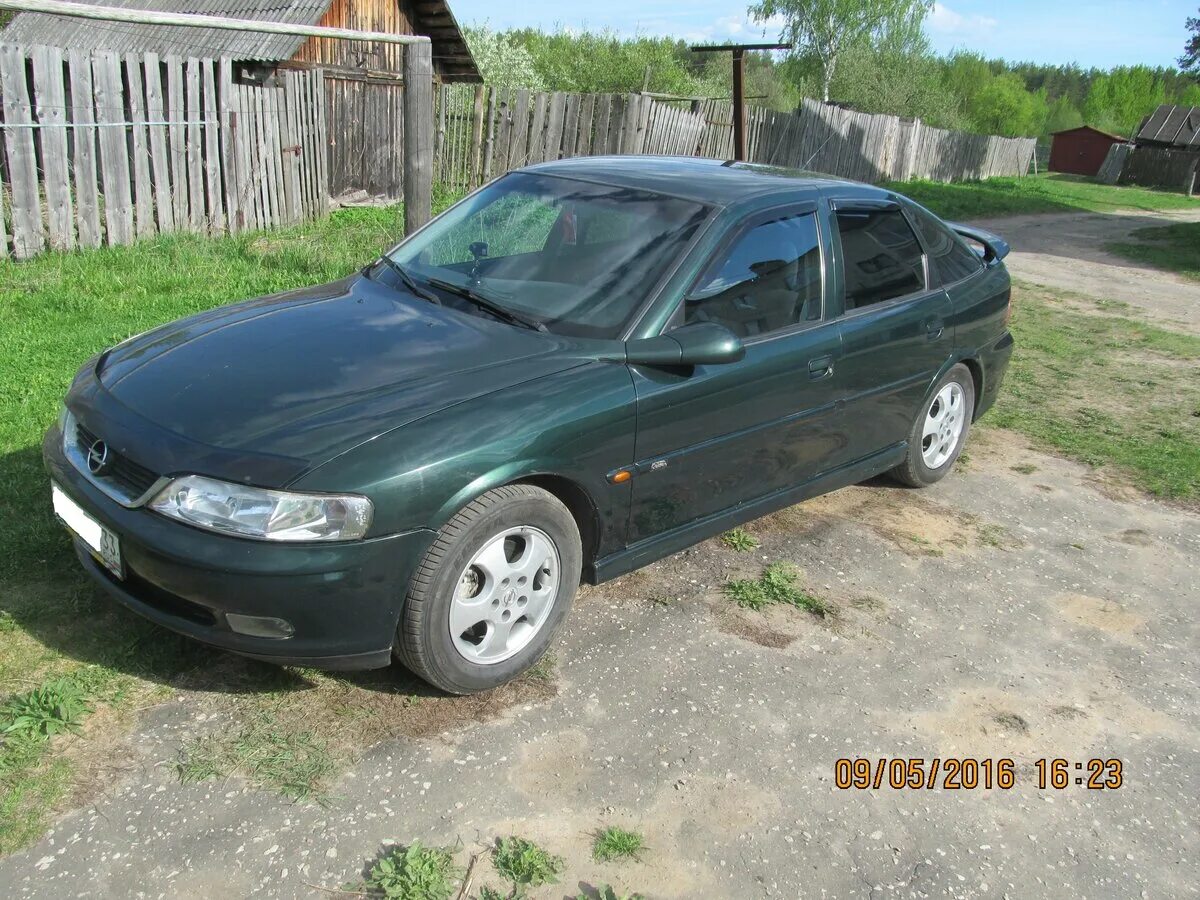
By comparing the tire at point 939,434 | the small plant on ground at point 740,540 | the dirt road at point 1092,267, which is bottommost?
the small plant on ground at point 740,540

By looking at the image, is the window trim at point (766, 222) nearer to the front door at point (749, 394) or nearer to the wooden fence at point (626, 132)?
the front door at point (749, 394)

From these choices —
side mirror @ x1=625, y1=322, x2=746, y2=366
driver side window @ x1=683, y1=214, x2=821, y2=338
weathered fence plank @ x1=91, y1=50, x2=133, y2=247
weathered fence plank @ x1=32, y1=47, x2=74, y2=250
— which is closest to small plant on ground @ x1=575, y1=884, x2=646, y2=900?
side mirror @ x1=625, y1=322, x2=746, y2=366

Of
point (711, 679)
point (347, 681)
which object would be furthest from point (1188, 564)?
point (347, 681)

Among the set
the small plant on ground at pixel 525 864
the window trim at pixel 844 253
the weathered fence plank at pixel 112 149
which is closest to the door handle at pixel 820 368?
the window trim at pixel 844 253

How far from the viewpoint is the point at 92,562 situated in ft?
11.0

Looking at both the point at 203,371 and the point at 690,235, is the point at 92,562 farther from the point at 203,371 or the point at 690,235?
the point at 690,235

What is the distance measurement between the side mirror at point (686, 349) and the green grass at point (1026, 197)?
48.9 ft

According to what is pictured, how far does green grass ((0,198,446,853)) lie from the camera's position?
9.78 feet

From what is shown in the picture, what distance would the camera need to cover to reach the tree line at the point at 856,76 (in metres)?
42.7

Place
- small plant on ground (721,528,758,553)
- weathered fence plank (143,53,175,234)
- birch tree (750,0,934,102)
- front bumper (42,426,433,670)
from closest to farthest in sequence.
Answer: front bumper (42,426,433,670) → small plant on ground (721,528,758,553) → weathered fence plank (143,53,175,234) → birch tree (750,0,934,102)

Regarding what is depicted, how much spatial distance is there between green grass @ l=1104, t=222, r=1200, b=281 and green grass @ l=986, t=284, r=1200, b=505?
207 inches

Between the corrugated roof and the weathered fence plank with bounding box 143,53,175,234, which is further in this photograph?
the corrugated roof

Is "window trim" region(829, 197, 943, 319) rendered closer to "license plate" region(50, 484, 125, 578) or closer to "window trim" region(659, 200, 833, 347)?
"window trim" region(659, 200, 833, 347)

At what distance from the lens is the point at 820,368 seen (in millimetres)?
4270
